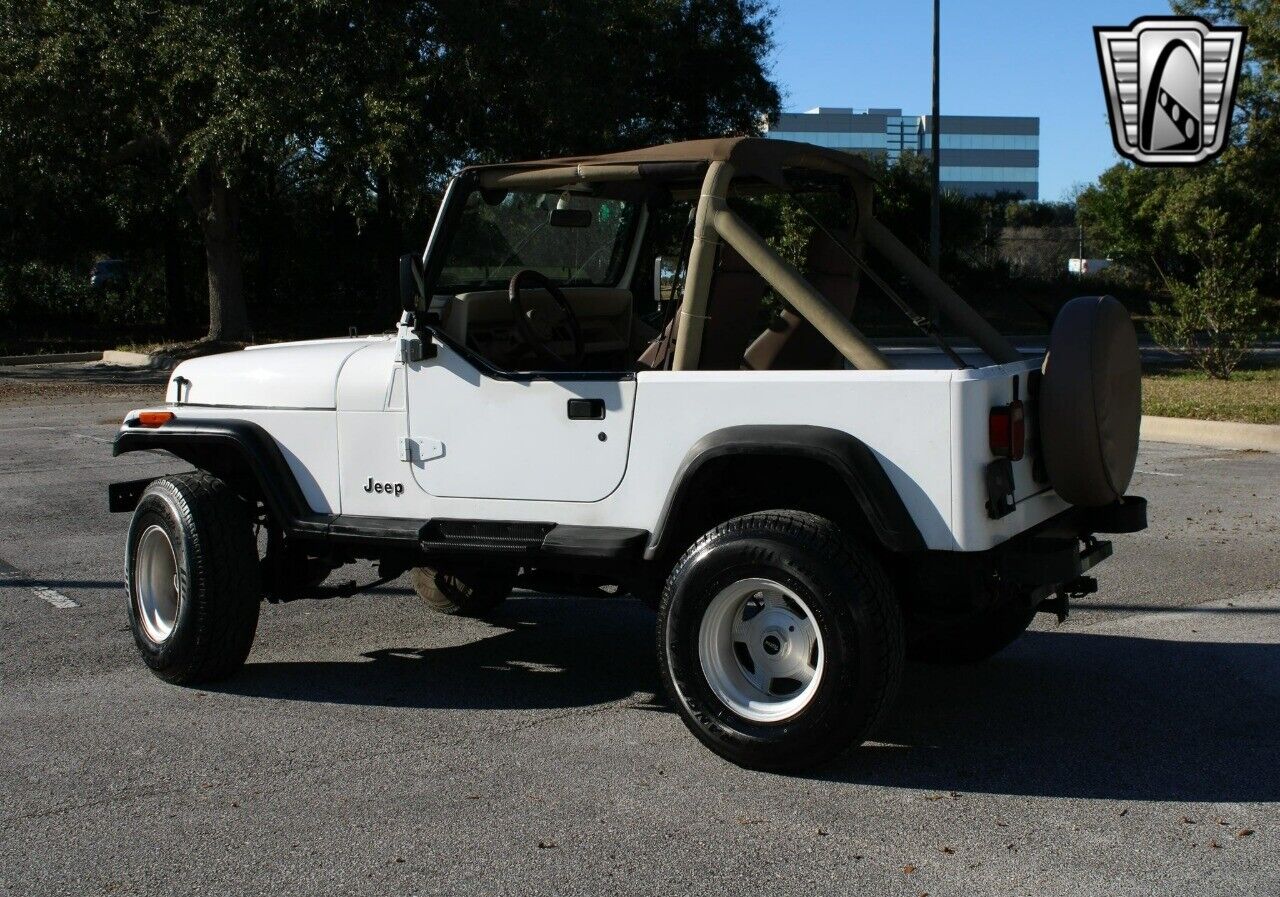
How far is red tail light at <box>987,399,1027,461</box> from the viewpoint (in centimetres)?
448

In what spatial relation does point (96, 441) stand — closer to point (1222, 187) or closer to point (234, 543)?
point (234, 543)

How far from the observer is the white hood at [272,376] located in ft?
18.5

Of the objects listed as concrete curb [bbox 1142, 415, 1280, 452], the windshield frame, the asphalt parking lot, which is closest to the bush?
concrete curb [bbox 1142, 415, 1280, 452]

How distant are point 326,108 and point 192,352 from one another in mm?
6767

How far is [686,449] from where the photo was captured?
4820 mm

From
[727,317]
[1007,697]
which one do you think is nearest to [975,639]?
[1007,697]

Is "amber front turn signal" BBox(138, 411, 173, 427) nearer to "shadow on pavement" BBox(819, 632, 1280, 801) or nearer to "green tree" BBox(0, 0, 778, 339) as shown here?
"shadow on pavement" BBox(819, 632, 1280, 801)

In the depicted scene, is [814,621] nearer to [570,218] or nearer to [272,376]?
[570,218]

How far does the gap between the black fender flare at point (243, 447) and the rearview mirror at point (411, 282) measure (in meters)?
0.89

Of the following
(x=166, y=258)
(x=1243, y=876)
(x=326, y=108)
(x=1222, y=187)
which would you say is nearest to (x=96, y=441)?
(x=326, y=108)

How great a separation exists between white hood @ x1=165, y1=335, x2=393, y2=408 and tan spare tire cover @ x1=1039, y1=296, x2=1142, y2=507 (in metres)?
2.70

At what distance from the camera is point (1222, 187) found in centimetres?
2978

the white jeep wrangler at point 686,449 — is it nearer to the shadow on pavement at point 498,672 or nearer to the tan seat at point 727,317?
the tan seat at point 727,317

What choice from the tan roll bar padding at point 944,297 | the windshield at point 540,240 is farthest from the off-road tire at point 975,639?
the windshield at point 540,240
